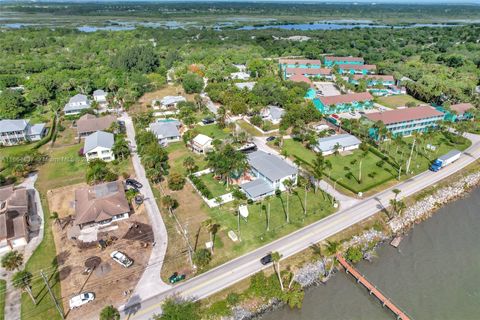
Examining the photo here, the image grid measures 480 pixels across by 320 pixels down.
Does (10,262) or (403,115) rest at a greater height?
(403,115)

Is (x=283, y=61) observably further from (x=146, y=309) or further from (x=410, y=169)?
(x=146, y=309)

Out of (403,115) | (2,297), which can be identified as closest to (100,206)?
(2,297)

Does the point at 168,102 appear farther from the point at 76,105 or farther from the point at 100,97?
the point at 76,105

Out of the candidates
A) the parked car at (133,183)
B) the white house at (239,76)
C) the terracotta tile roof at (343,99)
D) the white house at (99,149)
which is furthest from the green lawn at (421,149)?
the white house at (239,76)

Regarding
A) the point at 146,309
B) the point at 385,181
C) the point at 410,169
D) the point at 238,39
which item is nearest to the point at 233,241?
the point at 146,309

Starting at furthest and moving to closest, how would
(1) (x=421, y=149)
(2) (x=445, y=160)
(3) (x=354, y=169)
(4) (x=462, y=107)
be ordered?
(4) (x=462, y=107) < (1) (x=421, y=149) < (3) (x=354, y=169) < (2) (x=445, y=160)

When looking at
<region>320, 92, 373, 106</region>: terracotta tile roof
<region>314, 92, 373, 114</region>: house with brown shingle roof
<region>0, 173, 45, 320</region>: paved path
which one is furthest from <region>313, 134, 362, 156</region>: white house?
<region>0, 173, 45, 320</region>: paved path

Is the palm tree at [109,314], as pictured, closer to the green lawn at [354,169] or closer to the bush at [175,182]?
the bush at [175,182]
